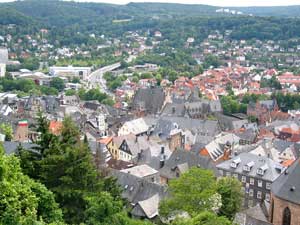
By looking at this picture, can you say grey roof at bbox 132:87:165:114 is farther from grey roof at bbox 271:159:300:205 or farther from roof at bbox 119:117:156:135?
grey roof at bbox 271:159:300:205

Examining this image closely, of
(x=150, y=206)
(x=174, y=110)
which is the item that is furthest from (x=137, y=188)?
(x=174, y=110)

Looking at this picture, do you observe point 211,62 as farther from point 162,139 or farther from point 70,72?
point 162,139

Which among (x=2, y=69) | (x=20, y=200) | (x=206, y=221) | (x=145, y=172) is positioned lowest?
(x=2, y=69)

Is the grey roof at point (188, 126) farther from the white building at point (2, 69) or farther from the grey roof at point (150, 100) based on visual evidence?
the white building at point (2, 69)

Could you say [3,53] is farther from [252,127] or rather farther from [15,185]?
[15,185]

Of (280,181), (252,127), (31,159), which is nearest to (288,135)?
(252,127)

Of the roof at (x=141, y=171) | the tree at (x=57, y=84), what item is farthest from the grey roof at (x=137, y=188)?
the tree at (x=57, y=84)
